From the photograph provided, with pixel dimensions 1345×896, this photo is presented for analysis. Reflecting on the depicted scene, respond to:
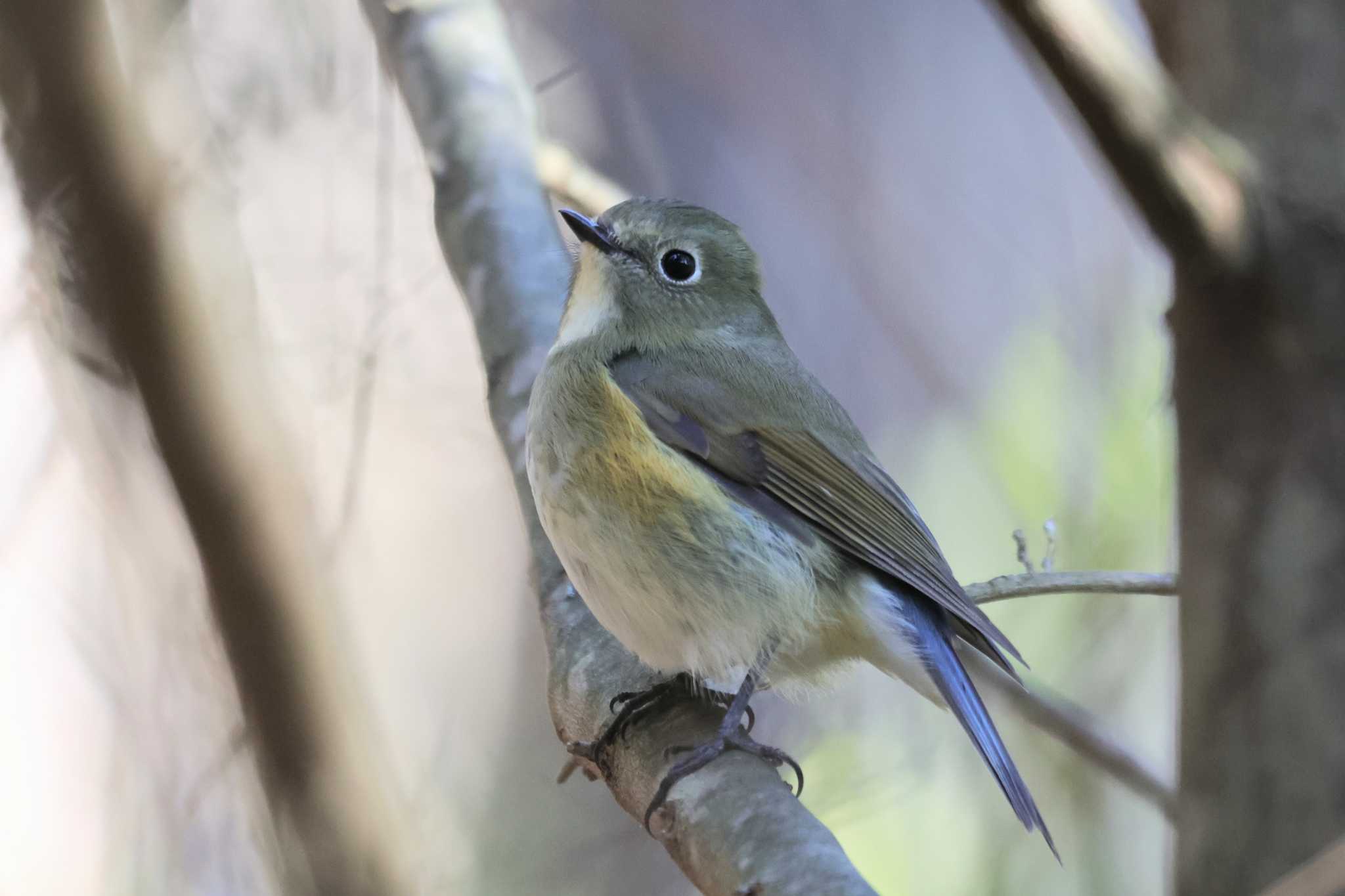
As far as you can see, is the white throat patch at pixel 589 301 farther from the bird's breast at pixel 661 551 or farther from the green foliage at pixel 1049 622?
the green foliage at pixel 1049 622

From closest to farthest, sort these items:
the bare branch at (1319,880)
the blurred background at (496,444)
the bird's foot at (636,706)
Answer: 1. the bare branch at (1319,880)
2. the bird's foot at (636,706)
3. the blurred background at (496,444)

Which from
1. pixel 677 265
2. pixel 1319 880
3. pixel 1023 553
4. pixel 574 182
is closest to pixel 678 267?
pixel 677 265

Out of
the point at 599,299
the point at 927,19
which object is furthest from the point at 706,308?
the point at 927,19

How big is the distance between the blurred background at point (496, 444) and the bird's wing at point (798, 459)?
0.63 meters

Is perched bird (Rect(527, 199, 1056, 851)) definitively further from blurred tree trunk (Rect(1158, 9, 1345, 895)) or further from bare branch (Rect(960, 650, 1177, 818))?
blurred tree trunk (Rect(1158, 9, 1345, 895))

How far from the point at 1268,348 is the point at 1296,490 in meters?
0.24

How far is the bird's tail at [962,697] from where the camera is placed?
5.65 feet

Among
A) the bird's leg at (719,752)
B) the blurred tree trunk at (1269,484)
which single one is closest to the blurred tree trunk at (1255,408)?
the blurred tree trunk at (1269,484)

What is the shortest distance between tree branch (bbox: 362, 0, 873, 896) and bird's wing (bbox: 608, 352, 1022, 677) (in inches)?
10.9

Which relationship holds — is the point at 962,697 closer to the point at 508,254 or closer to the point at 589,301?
the point at 589,301

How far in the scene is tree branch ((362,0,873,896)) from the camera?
193 centimetres

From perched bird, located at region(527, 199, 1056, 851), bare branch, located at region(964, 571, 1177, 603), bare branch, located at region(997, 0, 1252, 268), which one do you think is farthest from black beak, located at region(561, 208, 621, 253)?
bare branch, located at region(964, 571, 1177, 603)

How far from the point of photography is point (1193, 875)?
2059 mm

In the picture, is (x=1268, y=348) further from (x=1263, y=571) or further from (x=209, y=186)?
(x=209, y=186)
